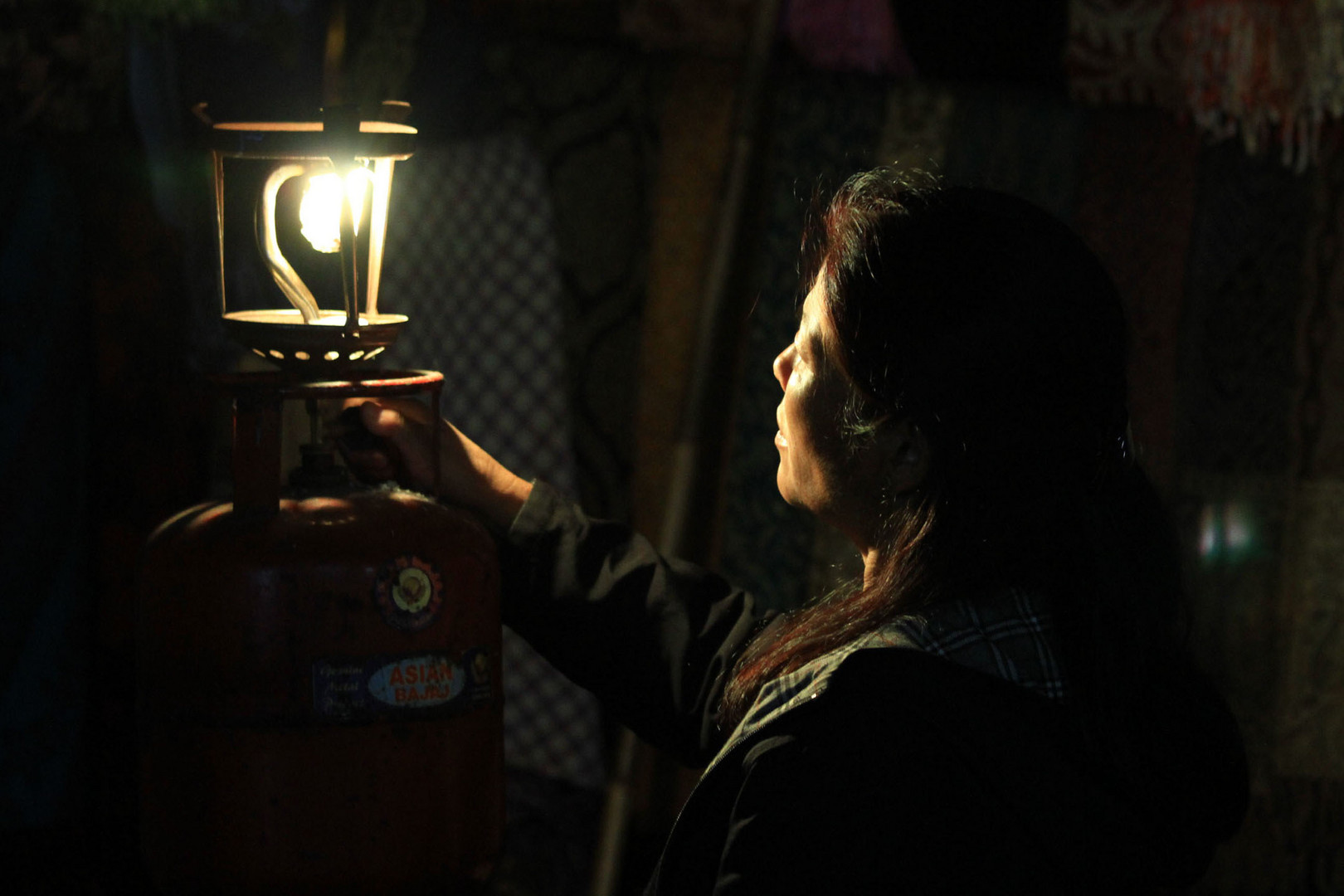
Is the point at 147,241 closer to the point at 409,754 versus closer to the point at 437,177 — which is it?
the point at 437,177

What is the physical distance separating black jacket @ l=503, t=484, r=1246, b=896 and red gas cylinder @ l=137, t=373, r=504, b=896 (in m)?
0.30

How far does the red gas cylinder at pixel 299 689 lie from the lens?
136cm

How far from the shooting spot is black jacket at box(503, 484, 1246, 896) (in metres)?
1.18

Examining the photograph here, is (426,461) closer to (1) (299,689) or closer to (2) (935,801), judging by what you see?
(1) (299,689)

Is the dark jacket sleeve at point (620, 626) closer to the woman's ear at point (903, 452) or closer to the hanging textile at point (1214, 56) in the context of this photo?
the woman's ear at point (903, 452)

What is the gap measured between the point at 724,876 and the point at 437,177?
1.72 m

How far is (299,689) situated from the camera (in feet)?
4.46

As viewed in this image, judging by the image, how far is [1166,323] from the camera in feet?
8.68

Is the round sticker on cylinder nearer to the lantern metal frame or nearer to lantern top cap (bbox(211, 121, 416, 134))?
→ the lantern metal frame

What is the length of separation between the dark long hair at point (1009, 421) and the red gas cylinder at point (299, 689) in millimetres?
413

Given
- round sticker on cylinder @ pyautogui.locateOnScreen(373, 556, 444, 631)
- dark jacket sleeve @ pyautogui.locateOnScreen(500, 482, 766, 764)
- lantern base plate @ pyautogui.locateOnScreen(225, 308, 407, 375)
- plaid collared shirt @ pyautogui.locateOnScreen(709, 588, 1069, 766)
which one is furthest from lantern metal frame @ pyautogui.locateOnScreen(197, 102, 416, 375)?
plaid collared shirt @ pyautogui.locateOnScreen(709, 588, 1069, 766)

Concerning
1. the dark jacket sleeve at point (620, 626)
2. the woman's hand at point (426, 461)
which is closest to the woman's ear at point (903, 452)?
the dark jacket sleeve at point (620, 626)

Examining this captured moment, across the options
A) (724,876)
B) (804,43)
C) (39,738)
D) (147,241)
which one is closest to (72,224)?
(147,241)

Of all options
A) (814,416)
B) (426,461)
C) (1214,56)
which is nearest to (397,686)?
(426,461)
